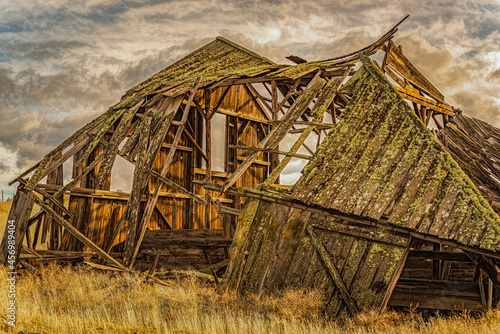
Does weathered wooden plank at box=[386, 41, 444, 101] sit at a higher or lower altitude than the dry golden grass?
higher

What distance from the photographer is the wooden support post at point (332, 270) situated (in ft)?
29.1

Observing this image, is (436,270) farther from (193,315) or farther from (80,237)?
(80,237)

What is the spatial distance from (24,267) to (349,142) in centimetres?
965

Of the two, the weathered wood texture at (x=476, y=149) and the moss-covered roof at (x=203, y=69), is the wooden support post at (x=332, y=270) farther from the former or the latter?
the moss-covered roof at (x=203, y=69)

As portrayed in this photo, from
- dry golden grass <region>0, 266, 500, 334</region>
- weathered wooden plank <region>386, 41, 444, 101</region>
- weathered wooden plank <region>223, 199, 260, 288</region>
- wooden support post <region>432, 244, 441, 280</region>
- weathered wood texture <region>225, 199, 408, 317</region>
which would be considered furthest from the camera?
weathered wooden plank <region>386, 41, 444, 101</region>

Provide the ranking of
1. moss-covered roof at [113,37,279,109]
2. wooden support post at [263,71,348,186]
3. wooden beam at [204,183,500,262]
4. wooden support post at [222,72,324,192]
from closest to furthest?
wooden beam at [204,183,500,262]
wooden support post at [263,71,348,186]
wooden support post at [222,72,324,192]
moss-covered roof at [113,37,279,109]

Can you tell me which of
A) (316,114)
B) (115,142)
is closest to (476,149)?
(316,114)

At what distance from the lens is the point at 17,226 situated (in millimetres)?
13695

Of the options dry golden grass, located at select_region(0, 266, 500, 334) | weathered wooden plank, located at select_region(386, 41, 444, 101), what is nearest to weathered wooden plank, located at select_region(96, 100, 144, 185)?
dry golden grass, located at select_region(0, 266, 500, 334)

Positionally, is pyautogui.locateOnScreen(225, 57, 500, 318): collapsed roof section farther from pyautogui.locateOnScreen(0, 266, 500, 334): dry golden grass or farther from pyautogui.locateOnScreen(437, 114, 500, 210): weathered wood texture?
pyautogui.locateOnScreen(437, 114, 500, 210): weathered wood texture

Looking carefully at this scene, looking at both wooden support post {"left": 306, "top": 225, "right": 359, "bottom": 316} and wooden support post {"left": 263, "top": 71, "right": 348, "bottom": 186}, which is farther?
wooden support post {"left": 263, "top": 71, "right": 348, "bottom": 186}

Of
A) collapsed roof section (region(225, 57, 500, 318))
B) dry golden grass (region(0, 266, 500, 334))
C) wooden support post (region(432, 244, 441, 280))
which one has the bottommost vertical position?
dry golden grass (region(0, 266, 500, 334))

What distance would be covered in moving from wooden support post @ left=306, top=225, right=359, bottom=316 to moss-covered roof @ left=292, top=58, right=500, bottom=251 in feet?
2.24

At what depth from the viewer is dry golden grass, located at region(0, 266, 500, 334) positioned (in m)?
8.22
